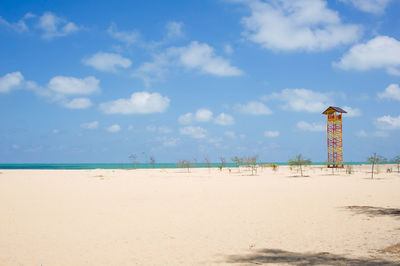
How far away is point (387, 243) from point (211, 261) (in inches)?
159

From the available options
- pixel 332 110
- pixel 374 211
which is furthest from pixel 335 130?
pixel 374 211

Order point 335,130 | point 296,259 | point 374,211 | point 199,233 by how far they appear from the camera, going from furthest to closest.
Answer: point 335,130 → point 374,211 → point 199,233 → point 296,259

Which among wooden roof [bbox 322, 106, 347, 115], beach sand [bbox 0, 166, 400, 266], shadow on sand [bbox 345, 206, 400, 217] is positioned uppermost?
wooden roof [bbox 322, 106, 347, 115]

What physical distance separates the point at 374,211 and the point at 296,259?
690 centimetres

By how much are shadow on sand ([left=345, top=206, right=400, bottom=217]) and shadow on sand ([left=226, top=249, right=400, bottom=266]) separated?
224 inches

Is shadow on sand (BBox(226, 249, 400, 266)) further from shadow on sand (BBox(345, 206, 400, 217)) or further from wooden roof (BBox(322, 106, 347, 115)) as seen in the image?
wooden roof (BBox(322, 106, 347, 115))

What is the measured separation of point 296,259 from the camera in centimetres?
629

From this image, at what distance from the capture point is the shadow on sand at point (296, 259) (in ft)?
19.4

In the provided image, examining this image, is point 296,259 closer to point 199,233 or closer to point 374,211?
point 199,233

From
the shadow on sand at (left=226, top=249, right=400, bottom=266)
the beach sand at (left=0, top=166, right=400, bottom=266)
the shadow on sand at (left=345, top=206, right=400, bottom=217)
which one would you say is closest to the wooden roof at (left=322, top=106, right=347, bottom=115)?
the beach sand at (left=0, top=166, right=400, bottom=266)

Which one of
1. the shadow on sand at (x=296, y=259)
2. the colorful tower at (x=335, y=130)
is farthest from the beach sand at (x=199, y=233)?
the colorful tower at (x=335, y=130)

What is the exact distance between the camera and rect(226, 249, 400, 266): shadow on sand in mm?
5919

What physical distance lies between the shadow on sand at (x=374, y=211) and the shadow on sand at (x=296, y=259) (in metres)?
5.69

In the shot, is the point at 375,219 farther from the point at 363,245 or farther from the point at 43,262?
the point at 43,262
